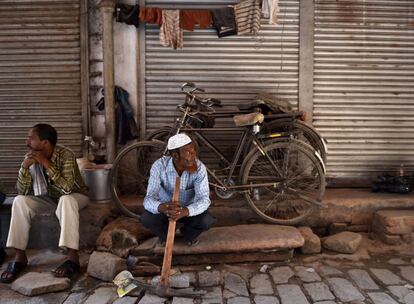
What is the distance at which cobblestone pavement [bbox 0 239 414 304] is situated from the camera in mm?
4270

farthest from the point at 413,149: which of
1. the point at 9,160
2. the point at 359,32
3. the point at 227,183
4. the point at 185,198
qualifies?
the point at 9,160

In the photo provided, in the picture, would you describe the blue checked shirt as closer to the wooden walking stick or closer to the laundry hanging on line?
the wooden walking stick

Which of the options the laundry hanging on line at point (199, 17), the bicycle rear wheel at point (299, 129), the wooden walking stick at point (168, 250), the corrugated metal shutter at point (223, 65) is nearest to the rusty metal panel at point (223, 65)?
the corrugated metal shutter at point (223, 65)

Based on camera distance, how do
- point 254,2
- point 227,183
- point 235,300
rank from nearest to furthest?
1. point 235,300
2. point 227,183
3. point 254,2

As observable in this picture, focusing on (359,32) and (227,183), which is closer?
(227,183)

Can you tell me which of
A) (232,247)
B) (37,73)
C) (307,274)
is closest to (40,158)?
(37,73)

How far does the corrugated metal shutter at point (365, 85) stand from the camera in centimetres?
671

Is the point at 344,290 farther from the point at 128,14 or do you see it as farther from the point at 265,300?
the point at 128,14

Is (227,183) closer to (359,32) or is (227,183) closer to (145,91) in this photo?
(145,91)

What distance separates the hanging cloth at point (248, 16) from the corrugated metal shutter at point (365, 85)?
108 centimetres

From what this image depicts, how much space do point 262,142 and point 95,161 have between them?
265 cm

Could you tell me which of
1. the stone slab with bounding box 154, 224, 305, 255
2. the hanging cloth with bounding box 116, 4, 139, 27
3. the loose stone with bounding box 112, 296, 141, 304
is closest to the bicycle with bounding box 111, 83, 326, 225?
the stone slab with bounding box 154, 224, 305, 255

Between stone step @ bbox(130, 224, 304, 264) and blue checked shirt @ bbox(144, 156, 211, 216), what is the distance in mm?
533

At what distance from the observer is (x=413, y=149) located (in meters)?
6.91
